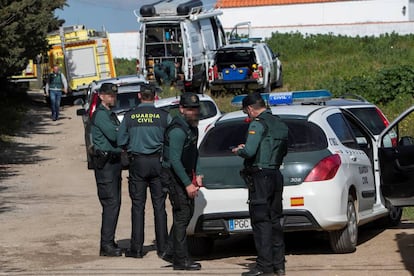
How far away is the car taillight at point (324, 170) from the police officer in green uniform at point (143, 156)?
1.62 metres

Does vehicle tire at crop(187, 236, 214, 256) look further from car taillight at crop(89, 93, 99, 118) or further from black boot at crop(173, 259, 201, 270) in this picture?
car taillight at crop(89, 93, 99, 118)

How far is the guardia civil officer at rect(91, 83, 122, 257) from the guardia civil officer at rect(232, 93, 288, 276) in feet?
6.68

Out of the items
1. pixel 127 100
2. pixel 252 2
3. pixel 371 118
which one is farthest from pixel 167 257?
pixel 252 2

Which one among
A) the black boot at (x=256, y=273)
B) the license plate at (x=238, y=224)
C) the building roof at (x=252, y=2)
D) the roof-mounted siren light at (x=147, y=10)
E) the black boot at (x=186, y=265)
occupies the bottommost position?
the black boot at (x=186, y=265)

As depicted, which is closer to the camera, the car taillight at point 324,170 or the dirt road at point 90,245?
the dirt road at point 90,245

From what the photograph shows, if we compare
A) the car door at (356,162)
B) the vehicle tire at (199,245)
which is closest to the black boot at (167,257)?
the vehicle tire at (199,245)

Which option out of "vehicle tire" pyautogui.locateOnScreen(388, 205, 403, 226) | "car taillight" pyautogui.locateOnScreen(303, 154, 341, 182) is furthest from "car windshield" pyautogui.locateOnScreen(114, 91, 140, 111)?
"car taillight" pyautogui.locateOnScreen(303, 154, 341, 182)

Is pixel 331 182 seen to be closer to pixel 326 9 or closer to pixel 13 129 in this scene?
pixel 13 129

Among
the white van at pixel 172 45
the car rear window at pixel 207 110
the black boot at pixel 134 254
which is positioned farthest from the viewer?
the white van at pixel 172 45

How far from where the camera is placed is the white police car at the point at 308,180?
1041 cm

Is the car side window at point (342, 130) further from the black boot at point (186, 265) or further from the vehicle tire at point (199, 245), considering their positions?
the black boot at point (186, 265)

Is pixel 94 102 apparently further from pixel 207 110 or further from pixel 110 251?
pixel 110 251

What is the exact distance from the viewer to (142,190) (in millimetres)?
10922

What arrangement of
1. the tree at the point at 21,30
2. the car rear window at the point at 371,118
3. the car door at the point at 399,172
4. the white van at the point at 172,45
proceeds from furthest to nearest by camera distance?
the white van at the point at 172,45 → the tree at the point at 21,30 → the car rear window at the point at 371,118 → the car door at the point at 399,172
